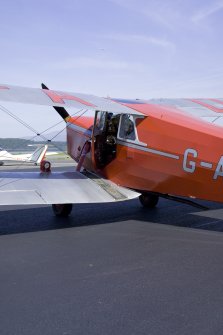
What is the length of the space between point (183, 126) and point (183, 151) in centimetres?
39

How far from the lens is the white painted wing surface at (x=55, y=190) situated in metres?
6.36

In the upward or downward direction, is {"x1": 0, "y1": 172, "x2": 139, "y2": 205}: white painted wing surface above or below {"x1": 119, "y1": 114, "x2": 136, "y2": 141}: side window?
below

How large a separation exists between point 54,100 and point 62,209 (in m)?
2.35

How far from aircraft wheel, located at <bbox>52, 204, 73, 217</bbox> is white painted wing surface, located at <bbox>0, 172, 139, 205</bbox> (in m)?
0.58

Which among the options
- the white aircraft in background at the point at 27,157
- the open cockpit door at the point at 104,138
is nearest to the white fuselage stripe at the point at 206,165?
the open cockpit door at the point at 104,138

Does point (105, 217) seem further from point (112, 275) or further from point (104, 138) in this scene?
point (112, 275)

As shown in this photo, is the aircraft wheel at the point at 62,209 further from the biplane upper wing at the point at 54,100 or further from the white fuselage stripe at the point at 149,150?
the biplane upper wing at the point at 54,100

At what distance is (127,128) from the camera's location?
6.95 metres

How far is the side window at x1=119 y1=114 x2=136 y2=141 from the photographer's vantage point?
680 centimetres

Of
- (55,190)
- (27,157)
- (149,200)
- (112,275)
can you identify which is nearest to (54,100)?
(55,190)

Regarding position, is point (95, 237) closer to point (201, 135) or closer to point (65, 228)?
point (65, 228)

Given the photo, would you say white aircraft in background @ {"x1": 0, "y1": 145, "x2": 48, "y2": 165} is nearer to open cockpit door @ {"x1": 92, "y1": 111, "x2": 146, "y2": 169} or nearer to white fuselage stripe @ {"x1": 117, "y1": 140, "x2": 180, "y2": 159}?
open cockpit door @ {"x1": 92, "y1": 111, "x2": 146, "y2": 169}

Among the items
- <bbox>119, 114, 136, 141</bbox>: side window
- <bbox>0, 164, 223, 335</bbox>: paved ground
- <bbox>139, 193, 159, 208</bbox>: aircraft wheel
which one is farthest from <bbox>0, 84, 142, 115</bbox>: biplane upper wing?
<bbox>139, 193, 159, 208</bbox>: aircraft wheel

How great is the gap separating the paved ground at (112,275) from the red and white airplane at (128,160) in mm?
607
